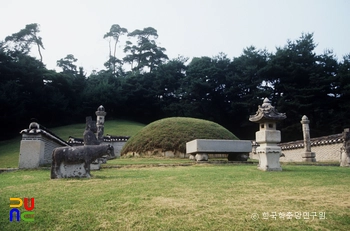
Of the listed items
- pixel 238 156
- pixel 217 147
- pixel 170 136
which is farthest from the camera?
pixel 170 136

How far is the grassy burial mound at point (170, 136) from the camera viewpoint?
18.1 m

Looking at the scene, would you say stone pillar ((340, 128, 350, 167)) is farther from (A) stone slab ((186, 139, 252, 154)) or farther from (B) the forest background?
(B) the forest background

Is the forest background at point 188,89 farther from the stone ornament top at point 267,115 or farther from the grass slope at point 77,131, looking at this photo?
the stone ornament top at point 267,115

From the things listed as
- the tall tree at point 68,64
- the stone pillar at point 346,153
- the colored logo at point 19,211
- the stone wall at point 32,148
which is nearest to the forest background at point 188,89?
the tall tree at point 68,64

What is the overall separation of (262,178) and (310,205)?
2.59m

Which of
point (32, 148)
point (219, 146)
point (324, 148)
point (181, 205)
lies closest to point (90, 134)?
point (32, 148)

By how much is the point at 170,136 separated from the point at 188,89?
20214mm

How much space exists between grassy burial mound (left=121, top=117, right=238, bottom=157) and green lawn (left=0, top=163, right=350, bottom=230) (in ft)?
39.3

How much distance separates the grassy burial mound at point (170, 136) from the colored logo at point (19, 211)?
1353 cm

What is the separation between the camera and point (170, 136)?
61.7ft

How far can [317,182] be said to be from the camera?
6.28 m

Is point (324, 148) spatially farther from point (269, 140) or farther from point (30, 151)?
point (30, 151)

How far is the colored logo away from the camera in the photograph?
3965 millimetres

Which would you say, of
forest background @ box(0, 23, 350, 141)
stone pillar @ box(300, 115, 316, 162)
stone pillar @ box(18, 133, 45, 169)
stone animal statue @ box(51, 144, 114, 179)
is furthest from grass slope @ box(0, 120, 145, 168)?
stone animal statue @ box(51, 144, 114, 179)
